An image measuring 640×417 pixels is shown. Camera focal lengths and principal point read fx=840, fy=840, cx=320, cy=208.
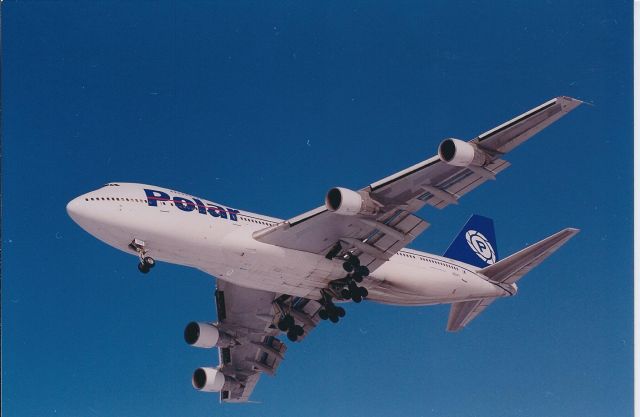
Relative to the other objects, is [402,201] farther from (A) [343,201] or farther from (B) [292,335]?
(B) [292,335]

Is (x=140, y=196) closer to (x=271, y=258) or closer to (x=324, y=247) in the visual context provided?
(x=271, y=258)

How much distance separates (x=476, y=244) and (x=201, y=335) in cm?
1264

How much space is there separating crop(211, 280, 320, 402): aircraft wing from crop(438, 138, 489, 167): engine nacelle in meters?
10.6

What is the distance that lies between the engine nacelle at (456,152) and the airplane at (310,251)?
30 millimetres

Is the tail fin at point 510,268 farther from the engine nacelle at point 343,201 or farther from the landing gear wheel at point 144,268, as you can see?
the landing gear wheel at point 144,268

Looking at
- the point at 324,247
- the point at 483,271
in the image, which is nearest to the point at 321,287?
the point at 324,247

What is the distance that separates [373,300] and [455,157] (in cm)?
877

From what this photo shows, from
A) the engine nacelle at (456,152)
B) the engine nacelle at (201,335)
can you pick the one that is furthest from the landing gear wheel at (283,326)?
the engine nacelle at (456,152)

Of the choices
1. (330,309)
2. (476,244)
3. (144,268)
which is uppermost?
(476,244)

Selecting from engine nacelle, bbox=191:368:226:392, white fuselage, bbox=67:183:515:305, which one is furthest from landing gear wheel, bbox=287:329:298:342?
engine nacelle, bbox=191:368:226:392

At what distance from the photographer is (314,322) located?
32.4 metres

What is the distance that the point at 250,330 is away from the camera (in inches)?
1298

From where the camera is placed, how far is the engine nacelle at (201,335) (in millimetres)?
31469

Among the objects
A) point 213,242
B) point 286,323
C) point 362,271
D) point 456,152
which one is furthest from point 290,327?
point 456,152
